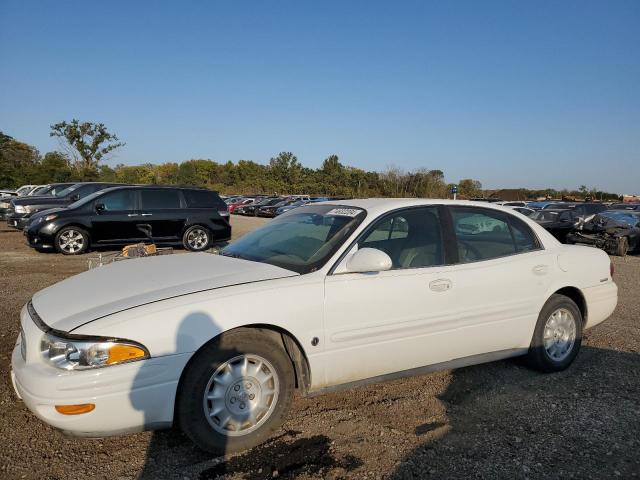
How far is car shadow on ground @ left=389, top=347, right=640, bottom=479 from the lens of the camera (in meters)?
2.70

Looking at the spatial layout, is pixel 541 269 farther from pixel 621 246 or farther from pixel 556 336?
pixel 621 246

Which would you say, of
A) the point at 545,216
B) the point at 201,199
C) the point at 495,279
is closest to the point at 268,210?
the point at 545,216

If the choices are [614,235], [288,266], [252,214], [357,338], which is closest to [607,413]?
[357,338]

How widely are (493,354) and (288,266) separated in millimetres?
1870

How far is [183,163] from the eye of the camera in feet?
282

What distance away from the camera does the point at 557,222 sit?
1597 cm

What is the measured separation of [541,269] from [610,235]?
1138 centimetres

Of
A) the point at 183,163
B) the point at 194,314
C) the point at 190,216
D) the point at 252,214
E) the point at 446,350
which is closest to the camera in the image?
the point at 194,314

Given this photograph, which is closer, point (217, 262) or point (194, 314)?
point (194, 314)

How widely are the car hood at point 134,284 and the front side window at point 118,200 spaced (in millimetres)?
8158

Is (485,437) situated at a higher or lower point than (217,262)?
lower

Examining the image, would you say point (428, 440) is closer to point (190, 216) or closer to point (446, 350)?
point (446, 350)

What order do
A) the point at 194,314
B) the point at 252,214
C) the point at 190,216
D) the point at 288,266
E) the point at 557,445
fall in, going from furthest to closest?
the point at 252,214
the point at 190,216
the point at 288,266
the point at 557,445
the point at 194,314

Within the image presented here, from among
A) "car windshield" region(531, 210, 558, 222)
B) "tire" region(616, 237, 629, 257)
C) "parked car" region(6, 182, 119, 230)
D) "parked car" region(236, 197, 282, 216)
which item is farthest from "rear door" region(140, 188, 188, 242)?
"parked car" region(236, 197, 282, 216)
